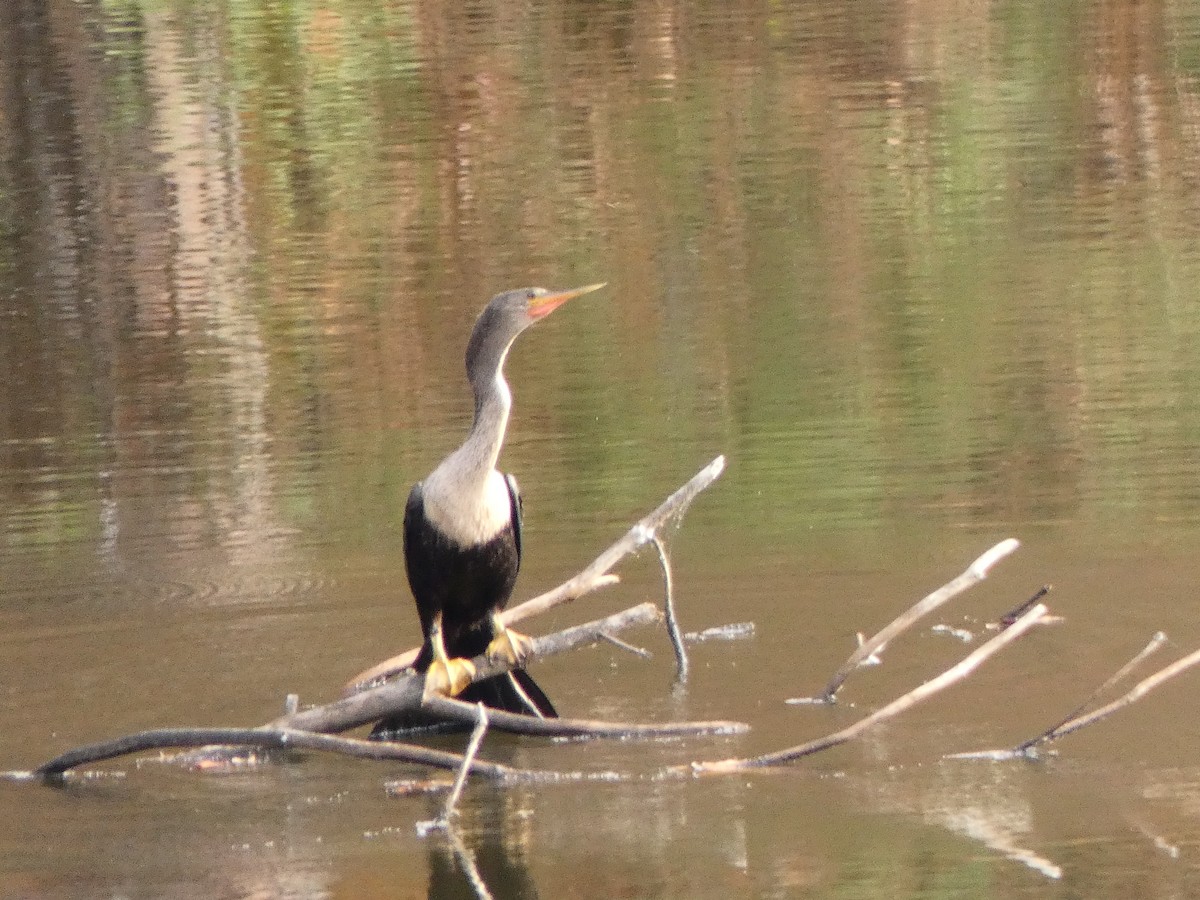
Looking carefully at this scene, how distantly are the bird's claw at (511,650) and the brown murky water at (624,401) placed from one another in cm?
25

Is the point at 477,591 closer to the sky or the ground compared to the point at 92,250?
closer to the sky

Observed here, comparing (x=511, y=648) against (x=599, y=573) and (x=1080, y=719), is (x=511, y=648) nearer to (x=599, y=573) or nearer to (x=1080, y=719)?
(x=599, y=573)

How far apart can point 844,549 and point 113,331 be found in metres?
5.05

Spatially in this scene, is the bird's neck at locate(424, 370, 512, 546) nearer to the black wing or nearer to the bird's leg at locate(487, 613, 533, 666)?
the black wing

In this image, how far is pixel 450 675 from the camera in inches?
211

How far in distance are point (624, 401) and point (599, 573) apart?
12.7 feet

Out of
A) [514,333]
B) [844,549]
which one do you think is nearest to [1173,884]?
[514,333]

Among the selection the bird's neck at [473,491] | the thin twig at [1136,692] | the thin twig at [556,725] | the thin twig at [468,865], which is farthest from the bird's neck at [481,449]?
the thin twig at [1136,692]

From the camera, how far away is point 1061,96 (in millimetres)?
14977

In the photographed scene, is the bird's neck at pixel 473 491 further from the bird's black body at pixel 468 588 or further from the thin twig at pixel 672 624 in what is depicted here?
the thin twig at pixel 672 624

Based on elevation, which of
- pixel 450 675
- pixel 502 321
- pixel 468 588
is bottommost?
pixel 450 675

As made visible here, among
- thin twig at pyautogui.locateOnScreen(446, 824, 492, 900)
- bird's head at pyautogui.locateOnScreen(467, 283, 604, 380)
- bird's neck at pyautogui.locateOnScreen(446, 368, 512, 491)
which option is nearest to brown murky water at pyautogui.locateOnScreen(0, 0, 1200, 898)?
thin twig at pyautogui.locateOnScreen(446, 824, 492, 900)

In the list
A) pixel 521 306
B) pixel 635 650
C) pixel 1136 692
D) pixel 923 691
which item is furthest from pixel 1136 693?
pixel 521 306

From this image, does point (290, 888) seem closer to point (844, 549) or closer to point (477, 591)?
point (477, 591)
